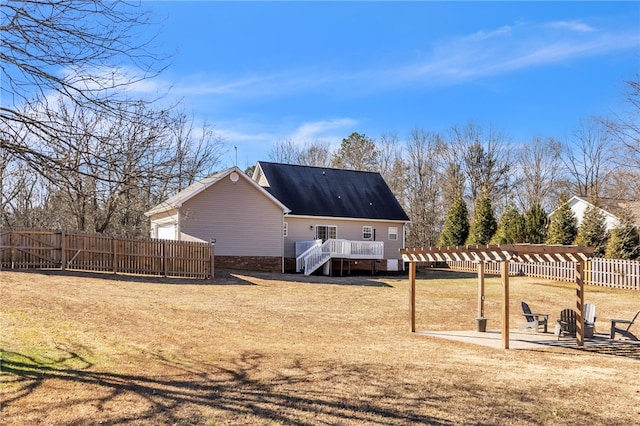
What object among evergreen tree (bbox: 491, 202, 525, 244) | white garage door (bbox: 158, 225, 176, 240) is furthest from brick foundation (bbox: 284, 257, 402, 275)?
evergreen tree (bbox: 491, 202, 525, 244)

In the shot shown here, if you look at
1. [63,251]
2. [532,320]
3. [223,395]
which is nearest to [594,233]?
[532,320]

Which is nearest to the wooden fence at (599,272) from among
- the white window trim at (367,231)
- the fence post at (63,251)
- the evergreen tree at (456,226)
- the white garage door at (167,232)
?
the white window trim at (367,231)

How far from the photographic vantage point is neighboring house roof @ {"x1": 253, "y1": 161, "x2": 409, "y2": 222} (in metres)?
31.6

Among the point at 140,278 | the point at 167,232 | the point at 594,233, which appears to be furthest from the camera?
the point at 594,233

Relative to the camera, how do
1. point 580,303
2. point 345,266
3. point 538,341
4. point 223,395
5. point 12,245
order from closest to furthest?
point 223,395
point 580,303
point 538,341
point 12,245
point 345,266

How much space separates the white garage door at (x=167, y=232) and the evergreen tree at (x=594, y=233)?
22.9m

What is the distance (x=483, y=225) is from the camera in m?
37.9

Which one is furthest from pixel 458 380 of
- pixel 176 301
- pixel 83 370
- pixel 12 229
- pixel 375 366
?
pixel 12 229

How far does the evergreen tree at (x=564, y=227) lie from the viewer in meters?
33.2

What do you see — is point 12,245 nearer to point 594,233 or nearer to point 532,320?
point 532,320

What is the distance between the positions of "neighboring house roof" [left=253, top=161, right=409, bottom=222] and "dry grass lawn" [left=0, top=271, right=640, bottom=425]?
15.0 metres

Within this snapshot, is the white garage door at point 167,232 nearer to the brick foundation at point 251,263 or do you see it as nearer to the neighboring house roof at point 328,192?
the brick foundation at point 251,263

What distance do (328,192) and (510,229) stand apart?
12.7 metres

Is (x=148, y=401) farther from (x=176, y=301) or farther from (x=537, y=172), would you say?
(x=537, y=172)
